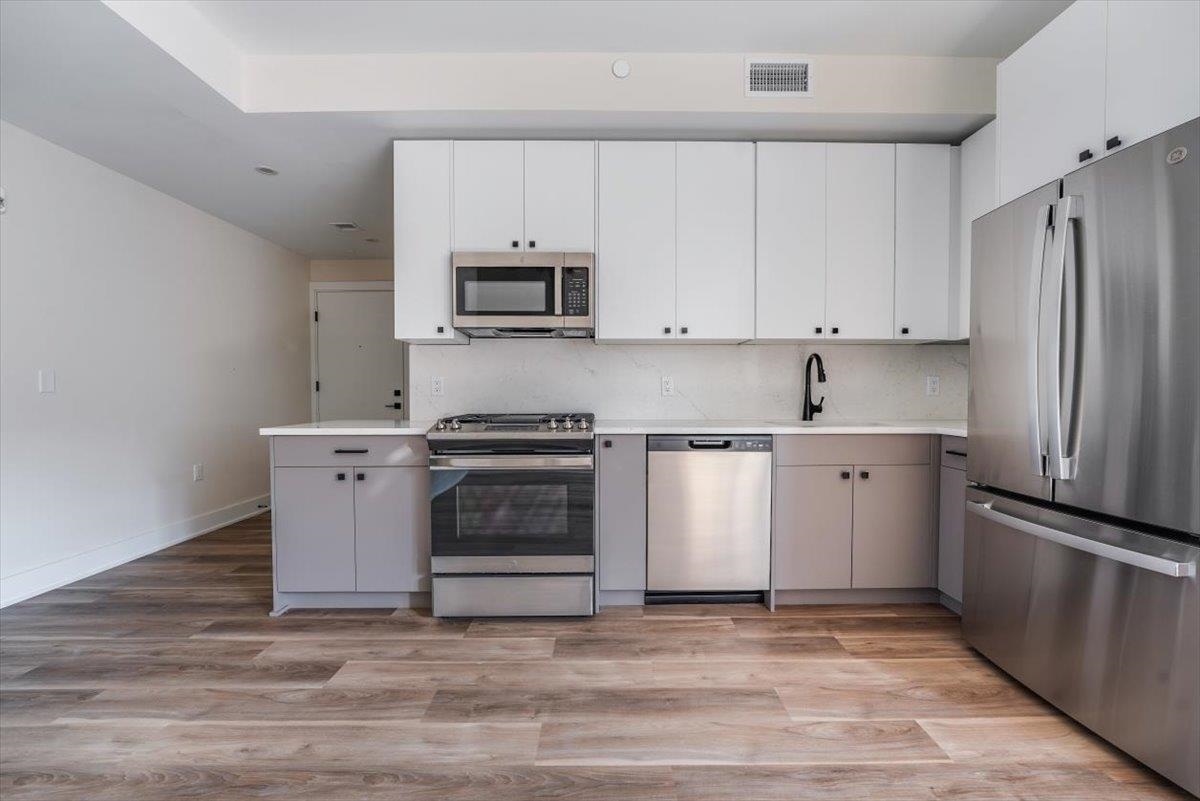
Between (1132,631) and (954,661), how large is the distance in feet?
2.47

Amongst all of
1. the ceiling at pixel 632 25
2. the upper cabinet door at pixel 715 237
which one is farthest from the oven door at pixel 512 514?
the ceiling at pixel 632 25

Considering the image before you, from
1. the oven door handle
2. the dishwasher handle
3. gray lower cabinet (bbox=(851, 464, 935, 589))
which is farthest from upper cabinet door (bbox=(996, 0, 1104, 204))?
the oven door handle

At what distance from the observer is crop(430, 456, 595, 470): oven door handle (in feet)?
8.37

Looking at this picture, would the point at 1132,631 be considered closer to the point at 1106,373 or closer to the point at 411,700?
the point at 1106,373

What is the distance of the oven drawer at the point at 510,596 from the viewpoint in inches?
102

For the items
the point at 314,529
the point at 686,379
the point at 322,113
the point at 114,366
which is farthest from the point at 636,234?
the point at 114,366

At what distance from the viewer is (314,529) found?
265cm

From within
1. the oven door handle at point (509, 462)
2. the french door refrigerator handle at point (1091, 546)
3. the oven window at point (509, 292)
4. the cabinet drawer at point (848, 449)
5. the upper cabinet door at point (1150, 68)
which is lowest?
the french door refrigerator handle at point (1091, 546)

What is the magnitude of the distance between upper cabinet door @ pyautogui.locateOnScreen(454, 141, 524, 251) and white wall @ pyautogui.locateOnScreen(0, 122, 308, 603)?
228 cm

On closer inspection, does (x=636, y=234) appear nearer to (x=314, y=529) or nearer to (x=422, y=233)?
(x=422, y=233)

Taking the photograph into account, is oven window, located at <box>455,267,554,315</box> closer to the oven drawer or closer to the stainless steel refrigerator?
the oven drawer

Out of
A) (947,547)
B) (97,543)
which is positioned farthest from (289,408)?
(947,547)

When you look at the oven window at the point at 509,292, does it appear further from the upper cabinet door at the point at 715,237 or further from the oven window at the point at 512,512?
the oven window at the point at 512,512

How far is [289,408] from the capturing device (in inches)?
210
